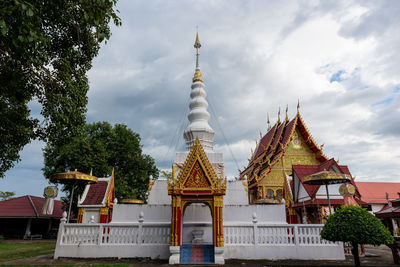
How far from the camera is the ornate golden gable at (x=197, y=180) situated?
932cm

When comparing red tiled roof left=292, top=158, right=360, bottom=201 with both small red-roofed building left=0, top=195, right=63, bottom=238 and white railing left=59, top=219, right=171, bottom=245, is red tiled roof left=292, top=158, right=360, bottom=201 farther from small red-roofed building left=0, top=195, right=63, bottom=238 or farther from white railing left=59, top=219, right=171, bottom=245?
Answer: small red-roofed building left=0, top=195, right=63, bottom=238

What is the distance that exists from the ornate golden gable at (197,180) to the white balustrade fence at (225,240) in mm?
1631

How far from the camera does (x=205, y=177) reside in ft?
31.1

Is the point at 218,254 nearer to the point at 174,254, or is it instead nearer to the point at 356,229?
the point at 174,254

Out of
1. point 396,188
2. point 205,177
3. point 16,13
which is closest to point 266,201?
point 205,177

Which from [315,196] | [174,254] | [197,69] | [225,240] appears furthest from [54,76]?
[315,196]

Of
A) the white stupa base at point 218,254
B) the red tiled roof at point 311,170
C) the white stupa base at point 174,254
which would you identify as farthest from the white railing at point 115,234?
the red tiled roof at point 311,170

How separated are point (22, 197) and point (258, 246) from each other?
1062 inches

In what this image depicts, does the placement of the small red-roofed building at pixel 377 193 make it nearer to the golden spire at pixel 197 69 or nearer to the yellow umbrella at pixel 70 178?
the golden spire at pixel 197 69

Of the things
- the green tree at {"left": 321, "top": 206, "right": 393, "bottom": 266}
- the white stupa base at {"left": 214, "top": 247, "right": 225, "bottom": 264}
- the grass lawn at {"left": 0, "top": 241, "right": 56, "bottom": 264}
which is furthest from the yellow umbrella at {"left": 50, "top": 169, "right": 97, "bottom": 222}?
the green tree at {"left": 321, "top": 206, "right": 393, "bottom": 266}

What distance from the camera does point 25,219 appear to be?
82.5 feet

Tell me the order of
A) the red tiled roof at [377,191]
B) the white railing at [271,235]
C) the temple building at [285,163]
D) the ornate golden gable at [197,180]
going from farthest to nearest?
the red tiled roof at [377,191]
the temple building at [285,163]
the white railing at [271,235]
the ornate golden gable at [197,180]

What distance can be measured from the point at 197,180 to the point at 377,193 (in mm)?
28847

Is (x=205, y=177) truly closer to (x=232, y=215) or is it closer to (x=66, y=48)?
(x=232, y=215)
